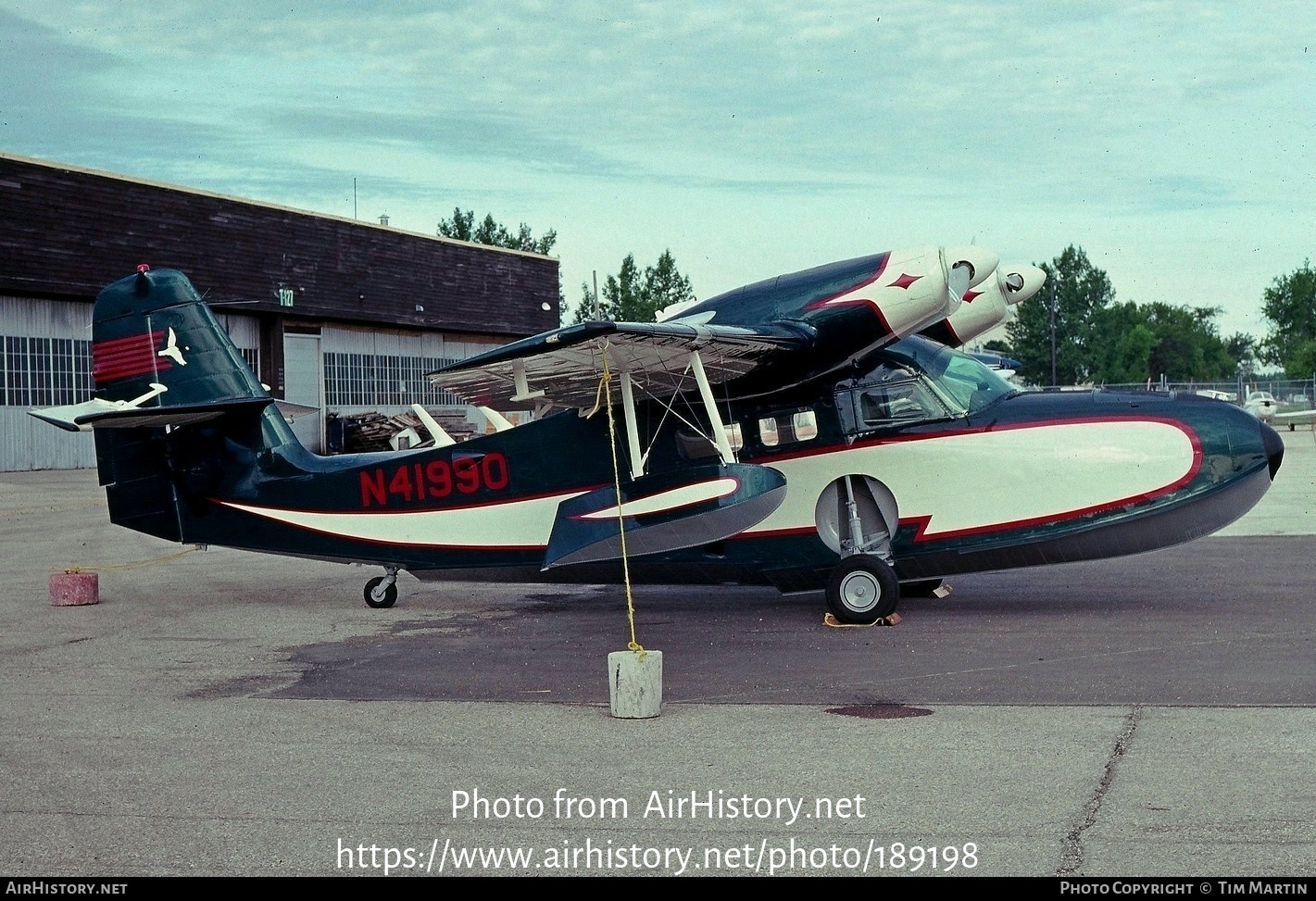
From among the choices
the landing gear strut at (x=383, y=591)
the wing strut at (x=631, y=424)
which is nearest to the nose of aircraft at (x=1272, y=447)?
the wing strut at (x=631, y=424)

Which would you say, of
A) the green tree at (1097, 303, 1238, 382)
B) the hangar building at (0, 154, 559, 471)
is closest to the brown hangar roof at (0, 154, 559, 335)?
the hangar building at (0, 154, 559, 471)

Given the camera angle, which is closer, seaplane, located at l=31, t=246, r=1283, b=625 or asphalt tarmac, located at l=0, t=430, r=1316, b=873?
asphalt tarmac, located at l=0, t=430, r=1316, b=873

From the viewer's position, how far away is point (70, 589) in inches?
557

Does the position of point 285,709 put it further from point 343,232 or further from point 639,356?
point 343,232

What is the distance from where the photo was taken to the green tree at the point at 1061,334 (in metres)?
97.3

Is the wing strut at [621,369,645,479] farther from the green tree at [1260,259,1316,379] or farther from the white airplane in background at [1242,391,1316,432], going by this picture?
the green tree at [1260,259,1316,379]

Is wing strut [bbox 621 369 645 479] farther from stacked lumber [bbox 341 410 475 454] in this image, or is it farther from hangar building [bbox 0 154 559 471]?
stacked lumber [bbox 341 410 475 454]

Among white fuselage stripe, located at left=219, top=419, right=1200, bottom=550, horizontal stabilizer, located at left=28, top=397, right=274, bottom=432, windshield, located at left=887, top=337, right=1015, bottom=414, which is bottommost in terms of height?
white fuselage stripe, located at left=219, top=419, right=1200, bottom=550

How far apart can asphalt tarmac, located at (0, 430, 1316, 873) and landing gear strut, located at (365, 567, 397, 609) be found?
25 cm

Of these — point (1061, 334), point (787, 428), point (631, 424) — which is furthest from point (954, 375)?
point (1061, 334)

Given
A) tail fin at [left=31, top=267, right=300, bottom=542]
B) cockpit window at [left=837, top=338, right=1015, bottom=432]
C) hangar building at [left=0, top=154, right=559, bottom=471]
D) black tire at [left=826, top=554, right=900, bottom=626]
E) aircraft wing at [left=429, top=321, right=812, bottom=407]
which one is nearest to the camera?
aircraft wing at [left=429, top=321, right=812, bottom=407]

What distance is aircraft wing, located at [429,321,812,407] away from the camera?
1017cm

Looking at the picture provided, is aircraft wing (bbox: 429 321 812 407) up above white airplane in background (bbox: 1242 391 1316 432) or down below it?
above

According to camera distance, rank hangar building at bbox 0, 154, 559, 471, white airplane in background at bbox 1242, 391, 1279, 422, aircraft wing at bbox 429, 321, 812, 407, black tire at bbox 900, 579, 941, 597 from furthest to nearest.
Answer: hangar building at bbox 0, 154, 559, 471, black tire at bbox 900, 579, 941, 597, white airplane in background at bbox 1242, 391, 1279, 422, aircraft wing at bbox 429, 321, 812, 407
